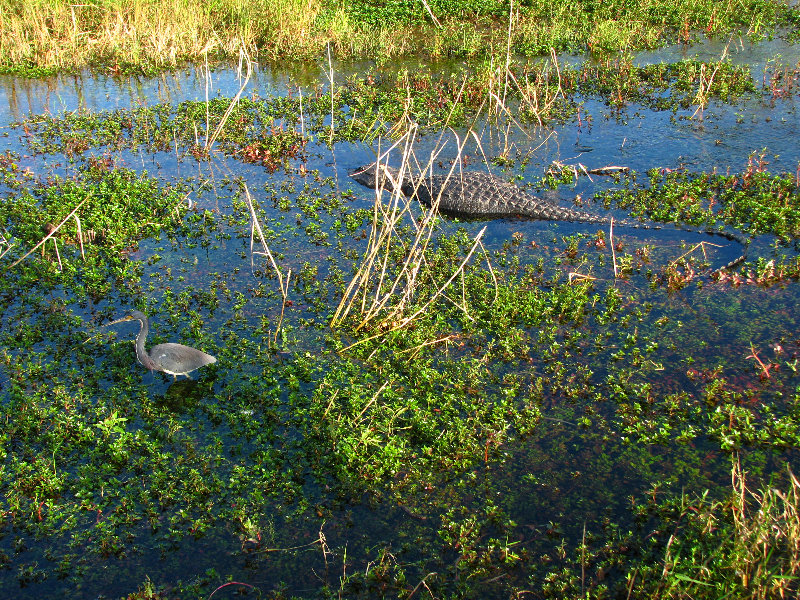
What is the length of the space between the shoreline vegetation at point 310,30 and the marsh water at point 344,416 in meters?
6.42

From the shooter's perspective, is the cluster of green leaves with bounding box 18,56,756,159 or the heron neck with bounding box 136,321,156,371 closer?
the heron neck with bounding box 136,321,156,371

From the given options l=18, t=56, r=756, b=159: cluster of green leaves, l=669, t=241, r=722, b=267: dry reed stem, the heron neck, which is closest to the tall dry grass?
l=18, t=56, r=756, b=159: cluster of green leaves

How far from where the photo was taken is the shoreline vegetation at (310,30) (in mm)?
12539

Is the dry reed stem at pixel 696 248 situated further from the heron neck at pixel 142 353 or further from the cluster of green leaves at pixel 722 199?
the heron neck at pixel 142 353

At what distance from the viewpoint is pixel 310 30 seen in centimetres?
1341

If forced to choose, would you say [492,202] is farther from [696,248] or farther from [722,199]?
[722,199]

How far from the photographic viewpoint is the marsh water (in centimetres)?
370

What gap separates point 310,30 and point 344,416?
1084cm

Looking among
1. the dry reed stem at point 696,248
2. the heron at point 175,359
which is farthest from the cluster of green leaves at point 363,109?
the heron at point 175,359

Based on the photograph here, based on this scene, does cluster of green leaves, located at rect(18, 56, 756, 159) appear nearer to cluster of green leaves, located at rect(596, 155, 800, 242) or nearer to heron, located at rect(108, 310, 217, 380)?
cluster of green leaves, located at rect(596, 155, 800, 242)

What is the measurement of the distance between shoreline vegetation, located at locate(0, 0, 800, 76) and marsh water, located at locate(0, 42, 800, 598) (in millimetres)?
6416

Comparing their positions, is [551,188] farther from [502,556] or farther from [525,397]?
[502,556]

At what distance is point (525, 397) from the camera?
188 inches

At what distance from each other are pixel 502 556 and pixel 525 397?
138 cm
